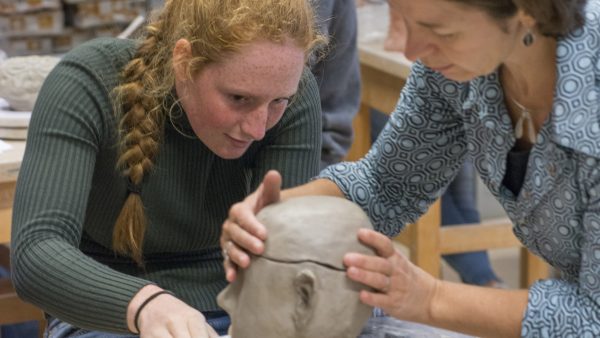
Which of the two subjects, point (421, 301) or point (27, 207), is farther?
point (27, 207)

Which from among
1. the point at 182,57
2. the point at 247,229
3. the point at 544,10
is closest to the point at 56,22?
the point at 182,57

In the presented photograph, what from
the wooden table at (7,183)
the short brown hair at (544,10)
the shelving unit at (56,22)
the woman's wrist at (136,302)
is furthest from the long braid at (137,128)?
the shelving unit at (56,22)

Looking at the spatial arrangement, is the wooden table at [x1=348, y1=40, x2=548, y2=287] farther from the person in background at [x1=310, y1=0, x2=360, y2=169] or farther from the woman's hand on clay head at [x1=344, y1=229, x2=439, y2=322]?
the woman's hand on clay head at [x1=344, y1=229, x2=439, y2=322]

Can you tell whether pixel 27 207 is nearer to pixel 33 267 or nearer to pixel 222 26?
pixel 33 267

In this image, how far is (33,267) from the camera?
166 centimetres

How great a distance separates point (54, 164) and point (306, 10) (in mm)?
469

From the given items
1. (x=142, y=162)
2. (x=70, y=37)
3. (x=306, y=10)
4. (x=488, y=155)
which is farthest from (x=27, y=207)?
(x=70, y=37)

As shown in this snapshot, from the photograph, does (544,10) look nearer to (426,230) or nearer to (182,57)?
(182,57)

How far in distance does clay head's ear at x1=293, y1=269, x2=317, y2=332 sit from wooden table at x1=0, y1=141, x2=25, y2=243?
0.91 meters

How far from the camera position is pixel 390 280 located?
56.3 inches

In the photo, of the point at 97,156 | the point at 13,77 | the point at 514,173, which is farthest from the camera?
the point at 13,77

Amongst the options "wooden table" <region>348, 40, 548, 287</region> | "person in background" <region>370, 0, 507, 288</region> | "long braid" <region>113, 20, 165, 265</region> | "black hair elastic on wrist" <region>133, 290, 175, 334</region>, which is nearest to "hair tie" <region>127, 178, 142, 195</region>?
"long braid" <region>113, 20, 165, 265</region>

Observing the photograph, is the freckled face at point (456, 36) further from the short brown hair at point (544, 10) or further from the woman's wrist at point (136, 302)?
the woman's wrist at point (136, 302)

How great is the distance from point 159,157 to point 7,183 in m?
0.43
